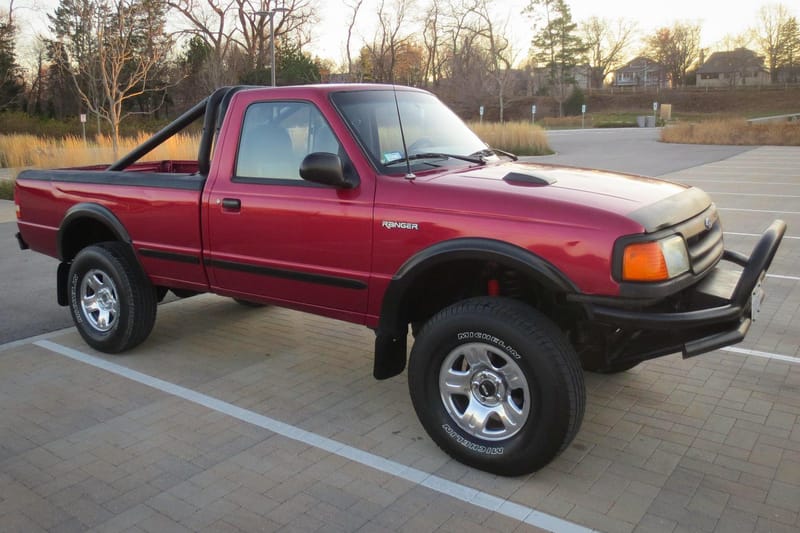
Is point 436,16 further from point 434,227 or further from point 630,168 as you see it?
→ point 434,227

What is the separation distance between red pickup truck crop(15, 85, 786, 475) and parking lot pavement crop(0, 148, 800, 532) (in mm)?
330

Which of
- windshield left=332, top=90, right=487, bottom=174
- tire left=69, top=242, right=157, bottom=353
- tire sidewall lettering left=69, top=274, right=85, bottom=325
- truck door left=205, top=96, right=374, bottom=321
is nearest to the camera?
truck door left=205, top=96, right=374, bottom=321

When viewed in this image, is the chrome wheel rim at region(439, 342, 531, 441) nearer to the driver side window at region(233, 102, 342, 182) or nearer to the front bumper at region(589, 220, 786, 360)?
the front bumper at region(589, 220, 786, 360)

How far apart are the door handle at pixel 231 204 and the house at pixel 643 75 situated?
95.7m

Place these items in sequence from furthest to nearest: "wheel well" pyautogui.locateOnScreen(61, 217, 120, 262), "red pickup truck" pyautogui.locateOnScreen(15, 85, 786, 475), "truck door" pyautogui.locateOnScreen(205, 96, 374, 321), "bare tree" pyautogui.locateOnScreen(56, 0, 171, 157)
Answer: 1. "bare tree" pyautogui.locateOnScreen(56, 0, 171, 157)
2. "wheel well" pyautogui.locateOnScreen(61, 217, 120, 262)
3. "truck door" pyautogui.locateOnScreen(205, 96, 374, 321)
4. "red pickup truck" pyautogui.locateOnScreen(15, 85, 786, 475)

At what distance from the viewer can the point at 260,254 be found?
4539mm

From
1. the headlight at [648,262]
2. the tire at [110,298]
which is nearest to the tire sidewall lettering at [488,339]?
the headlight at [648,262]

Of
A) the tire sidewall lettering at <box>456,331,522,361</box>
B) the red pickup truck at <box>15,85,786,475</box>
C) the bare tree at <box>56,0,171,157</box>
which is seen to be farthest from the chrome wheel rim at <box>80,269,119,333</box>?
the bare tree at <box>56,0,171,157</box>

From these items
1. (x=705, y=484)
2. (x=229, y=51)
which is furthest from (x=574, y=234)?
(x=229, y=51)

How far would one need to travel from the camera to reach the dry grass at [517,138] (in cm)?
2812

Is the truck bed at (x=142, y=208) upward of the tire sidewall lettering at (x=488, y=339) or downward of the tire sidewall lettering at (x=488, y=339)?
upward

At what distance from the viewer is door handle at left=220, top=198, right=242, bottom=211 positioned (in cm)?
459

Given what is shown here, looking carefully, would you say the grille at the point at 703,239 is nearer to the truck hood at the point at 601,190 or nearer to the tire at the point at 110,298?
the truck hood at the point at 601,190

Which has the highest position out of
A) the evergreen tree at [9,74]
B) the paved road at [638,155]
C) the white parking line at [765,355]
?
the evergreen tree at [9,74]
